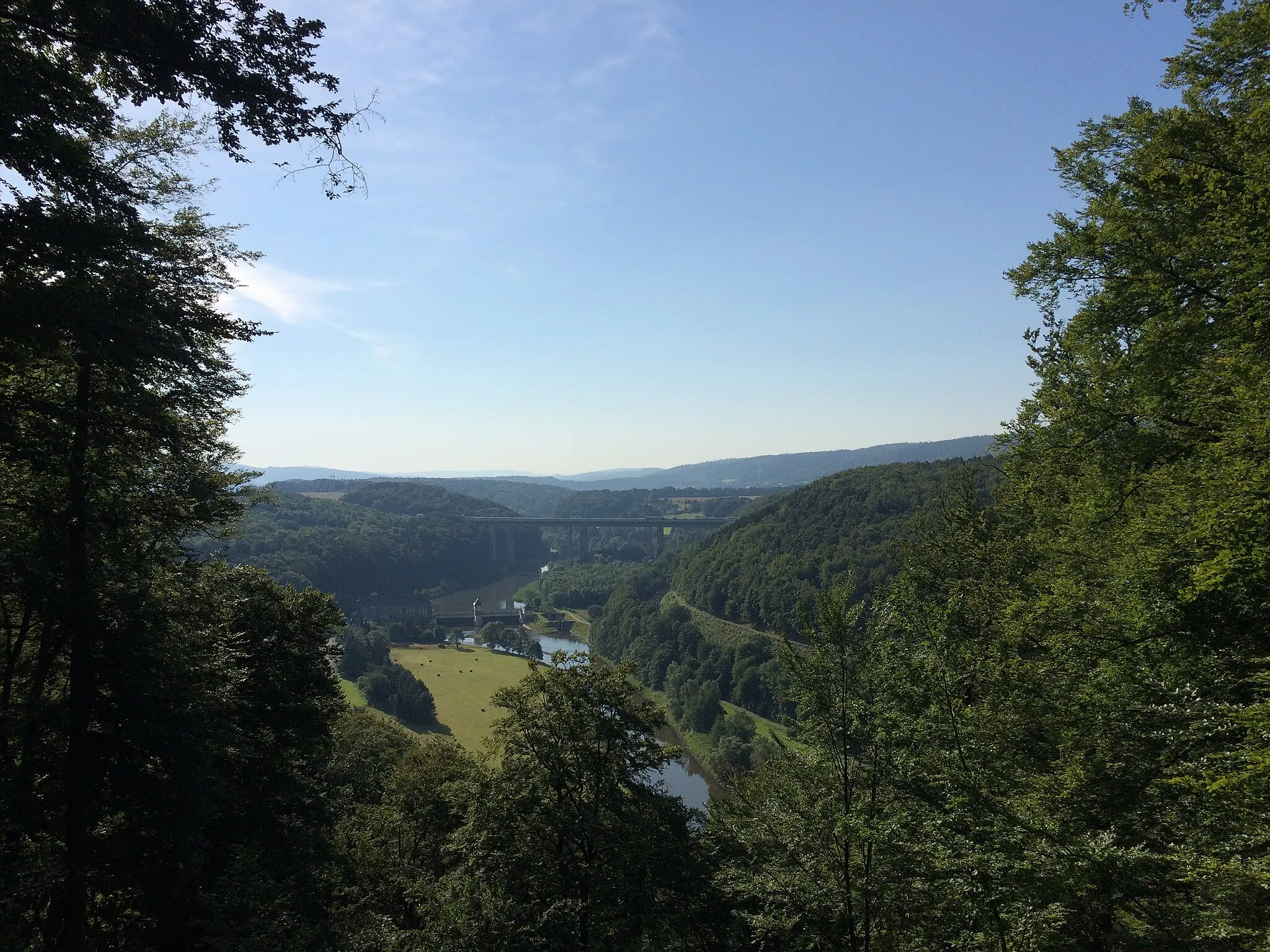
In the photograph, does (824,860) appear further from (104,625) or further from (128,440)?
(128,440)

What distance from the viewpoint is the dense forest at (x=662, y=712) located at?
629 cm

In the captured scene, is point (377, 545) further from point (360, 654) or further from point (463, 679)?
point (463, 679)

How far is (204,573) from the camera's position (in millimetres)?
12414

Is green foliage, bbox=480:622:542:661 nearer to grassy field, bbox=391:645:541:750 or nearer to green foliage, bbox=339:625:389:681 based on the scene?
grassy field, bbox=391:645:541:750

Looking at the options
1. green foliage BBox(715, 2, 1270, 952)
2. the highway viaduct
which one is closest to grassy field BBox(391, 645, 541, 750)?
green foliage BBox(715, 2, 1270, 952)

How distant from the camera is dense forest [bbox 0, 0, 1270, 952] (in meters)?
6.29

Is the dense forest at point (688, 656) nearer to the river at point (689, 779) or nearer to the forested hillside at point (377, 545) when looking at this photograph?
the river at point (689, 779)

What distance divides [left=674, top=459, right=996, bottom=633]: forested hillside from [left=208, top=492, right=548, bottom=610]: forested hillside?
4727cm

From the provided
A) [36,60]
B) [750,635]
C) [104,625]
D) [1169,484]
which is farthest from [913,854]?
[750,635]

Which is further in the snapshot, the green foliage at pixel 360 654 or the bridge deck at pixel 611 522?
the bridge deck at pixel 611 522

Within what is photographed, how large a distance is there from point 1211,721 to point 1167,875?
179 centimetres

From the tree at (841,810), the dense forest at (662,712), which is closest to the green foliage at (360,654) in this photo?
the dense forest at (662,712)

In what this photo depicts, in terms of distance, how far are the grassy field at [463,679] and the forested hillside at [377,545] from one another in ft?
46.1

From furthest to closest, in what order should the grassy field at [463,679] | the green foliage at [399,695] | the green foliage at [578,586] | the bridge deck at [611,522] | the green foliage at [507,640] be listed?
1. the bridge deck at [611,522]
2. the green foliage at [578,586]
3. the green foliage at [507,640]
4. the green foliage at [399,695]
5. the grassy field at [463,679]
